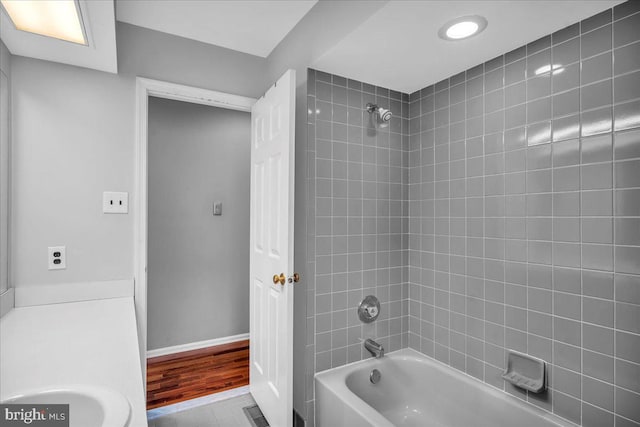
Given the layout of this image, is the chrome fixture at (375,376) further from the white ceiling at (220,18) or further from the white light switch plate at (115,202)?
the white ceiling at (220,18)

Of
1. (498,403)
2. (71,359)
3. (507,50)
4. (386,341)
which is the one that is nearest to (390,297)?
(386,341)

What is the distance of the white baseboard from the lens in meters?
2.97

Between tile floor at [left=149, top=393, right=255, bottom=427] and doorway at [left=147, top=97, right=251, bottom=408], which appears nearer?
tile floor at [left=149, top=393, right=255, bottom=427]

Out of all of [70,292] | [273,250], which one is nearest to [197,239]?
[70,292]

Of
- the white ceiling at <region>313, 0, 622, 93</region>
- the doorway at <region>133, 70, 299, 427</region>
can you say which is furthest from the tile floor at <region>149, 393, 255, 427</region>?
the white ceiling at <region>313, 0, 622, 93</region>

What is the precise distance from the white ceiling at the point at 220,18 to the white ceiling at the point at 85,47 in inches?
12.5

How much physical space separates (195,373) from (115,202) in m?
1.56

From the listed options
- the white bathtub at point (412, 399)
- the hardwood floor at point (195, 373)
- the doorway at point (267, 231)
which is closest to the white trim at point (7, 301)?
the doorway at point (267, 231)

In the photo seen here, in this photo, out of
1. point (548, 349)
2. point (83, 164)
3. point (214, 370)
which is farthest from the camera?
point (214, 370)

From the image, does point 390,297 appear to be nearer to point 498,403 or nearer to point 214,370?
point 498,403

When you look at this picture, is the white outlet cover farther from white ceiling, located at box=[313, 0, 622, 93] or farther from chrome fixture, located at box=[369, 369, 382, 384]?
chrome fixture, located at box=[369, 369, 382, 384]

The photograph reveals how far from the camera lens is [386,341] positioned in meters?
2.16

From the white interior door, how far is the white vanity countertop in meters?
0.72

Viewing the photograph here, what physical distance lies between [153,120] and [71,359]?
2371mm
